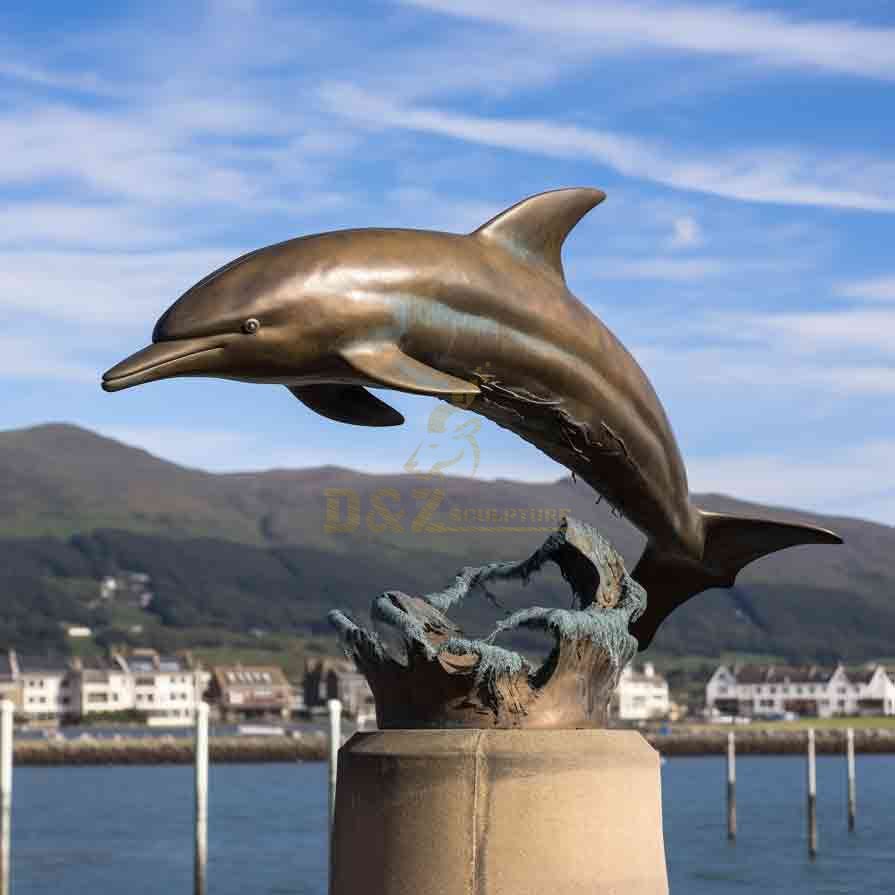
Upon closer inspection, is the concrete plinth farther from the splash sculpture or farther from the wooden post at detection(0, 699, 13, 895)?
the wooden post at detection(0, 699, 13, 895)

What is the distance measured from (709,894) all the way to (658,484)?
39722 mm

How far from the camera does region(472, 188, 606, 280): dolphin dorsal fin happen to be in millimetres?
13141

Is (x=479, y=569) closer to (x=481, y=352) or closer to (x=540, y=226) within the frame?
(x=481, y=352)

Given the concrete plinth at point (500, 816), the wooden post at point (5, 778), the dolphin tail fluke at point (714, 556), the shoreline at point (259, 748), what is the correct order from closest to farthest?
1. the concrete plinth at point (500, 816)
2. the dolphin tail fluke at point (714, 556)
3. the wooden post at point (5, 778)
4. the shoreline at point (259, 748)

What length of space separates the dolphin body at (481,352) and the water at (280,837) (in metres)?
39.3

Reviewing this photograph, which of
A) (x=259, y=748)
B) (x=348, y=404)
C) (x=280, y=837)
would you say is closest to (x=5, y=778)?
(x=348, y=404)

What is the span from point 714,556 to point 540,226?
3.17 m

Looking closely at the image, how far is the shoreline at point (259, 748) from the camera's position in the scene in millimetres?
146375

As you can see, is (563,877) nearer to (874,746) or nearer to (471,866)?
(471,866)

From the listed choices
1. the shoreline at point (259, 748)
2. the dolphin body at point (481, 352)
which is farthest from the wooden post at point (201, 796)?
the shoreline at point (259, 748)

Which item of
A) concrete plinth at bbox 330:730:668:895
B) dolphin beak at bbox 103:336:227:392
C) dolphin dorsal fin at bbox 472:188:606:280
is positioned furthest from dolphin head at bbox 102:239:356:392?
concrete plinth at bbox 330:730:668:895

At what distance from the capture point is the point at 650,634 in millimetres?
13688

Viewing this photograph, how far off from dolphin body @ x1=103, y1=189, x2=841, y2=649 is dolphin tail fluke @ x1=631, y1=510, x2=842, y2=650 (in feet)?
0.04

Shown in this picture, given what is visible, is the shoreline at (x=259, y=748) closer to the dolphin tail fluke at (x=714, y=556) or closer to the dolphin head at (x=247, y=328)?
the dolphin tail fluke at (x=714, y=556)
